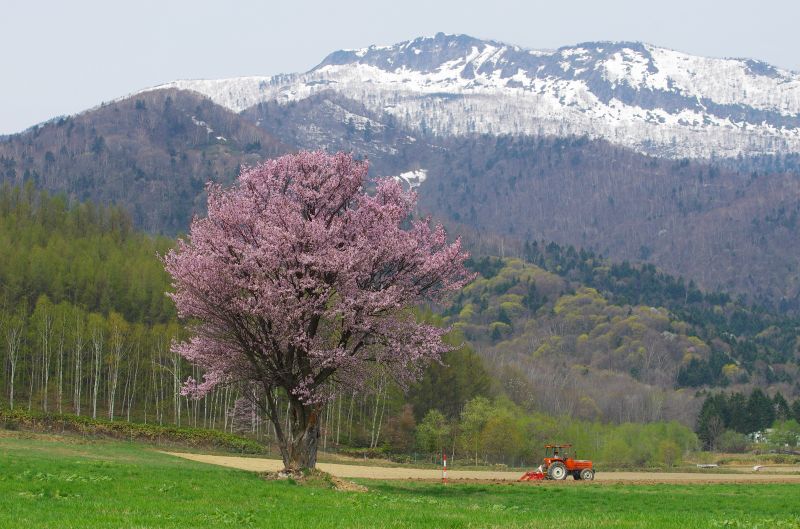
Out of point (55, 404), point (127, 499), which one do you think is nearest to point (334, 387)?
point (127, 499)

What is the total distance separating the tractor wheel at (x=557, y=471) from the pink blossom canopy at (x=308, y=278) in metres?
26.8

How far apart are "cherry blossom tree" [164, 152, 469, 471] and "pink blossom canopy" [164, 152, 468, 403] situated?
54 millimetres

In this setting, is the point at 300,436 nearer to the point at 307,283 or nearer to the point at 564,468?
the point at 307,283

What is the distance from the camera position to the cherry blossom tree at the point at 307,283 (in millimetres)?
37719

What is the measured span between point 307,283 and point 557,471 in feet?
110

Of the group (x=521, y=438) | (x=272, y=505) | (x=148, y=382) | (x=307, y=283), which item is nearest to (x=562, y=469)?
(x=307, y=283)

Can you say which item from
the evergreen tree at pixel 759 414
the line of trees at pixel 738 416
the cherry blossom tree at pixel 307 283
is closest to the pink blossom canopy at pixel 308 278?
the cherry blossom tree at pixel 307 283

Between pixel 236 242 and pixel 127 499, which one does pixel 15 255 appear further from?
pixel 127 499

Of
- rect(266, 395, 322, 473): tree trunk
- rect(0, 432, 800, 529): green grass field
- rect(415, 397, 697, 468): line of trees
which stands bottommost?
rect(415, 397, 697, 468): line of trees

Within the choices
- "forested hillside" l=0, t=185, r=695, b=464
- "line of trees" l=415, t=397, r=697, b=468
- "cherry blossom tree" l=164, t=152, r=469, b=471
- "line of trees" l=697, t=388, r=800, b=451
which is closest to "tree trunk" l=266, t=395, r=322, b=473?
"cherry blossom tree" l=164, t=152, r=469, b=471

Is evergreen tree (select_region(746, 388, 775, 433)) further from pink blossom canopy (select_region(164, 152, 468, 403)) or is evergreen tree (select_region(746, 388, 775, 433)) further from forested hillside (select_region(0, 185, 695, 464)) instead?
pink blossom canopy (select_region(164, 152, 468, 403))

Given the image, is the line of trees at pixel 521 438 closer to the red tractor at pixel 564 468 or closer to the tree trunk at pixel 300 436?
the red tractor at pixel 564 468

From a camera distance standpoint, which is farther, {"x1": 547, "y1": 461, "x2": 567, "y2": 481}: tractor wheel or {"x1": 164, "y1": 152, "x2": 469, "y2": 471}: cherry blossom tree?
{"x1": 547, "y1": 461, "x2": 567, "y2": 481}: tractor wheel

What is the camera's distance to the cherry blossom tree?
37.7m
